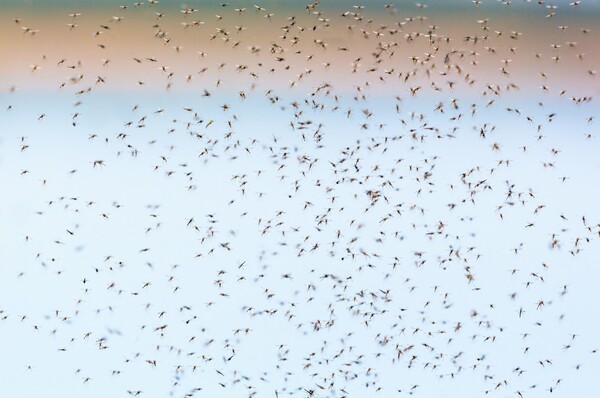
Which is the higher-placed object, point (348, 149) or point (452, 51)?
point (452, 51)

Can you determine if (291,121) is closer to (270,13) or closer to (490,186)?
(270,13)

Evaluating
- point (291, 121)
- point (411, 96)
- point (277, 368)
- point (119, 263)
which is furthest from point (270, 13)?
point (277, 368)

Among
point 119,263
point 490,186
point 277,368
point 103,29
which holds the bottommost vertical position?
point 277,368

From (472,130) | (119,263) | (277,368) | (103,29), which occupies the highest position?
(103,29)

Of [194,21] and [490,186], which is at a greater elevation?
[194,21]

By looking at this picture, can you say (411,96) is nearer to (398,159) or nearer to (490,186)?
(398,159)

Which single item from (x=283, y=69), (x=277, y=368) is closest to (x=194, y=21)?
(x=283, y=69)

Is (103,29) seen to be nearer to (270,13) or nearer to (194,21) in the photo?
(194,21)
